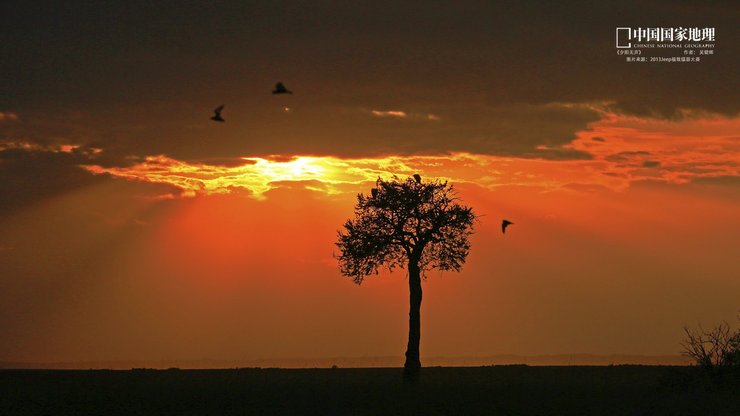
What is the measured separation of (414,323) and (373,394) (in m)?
9.14

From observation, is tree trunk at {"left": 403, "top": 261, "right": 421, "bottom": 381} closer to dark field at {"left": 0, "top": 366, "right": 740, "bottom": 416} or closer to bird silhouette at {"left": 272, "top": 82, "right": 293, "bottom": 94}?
dark field at {"left": 0, "top": 366, "right": 740, "bottom": 416}

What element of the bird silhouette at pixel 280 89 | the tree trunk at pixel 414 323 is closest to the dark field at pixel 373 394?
the tree trunk at pixel 414 323

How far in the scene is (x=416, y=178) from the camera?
57.8 metres

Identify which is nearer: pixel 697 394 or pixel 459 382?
pixel 697 394

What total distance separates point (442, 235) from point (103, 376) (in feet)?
81.9

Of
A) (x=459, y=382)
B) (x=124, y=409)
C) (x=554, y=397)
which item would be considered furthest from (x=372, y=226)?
(x=124, y=409)

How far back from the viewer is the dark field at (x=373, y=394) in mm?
44188

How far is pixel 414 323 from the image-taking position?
2265 inches

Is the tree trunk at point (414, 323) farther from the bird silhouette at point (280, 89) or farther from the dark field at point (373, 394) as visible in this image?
the bird silhouette at point (280, 89)

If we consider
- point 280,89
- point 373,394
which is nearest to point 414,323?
point 373,394

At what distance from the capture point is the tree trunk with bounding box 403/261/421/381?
188 feet

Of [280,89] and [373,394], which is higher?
[280,89]

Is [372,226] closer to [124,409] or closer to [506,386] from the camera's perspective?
[506,386]

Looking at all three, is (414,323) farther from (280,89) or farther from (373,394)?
(280,89)
